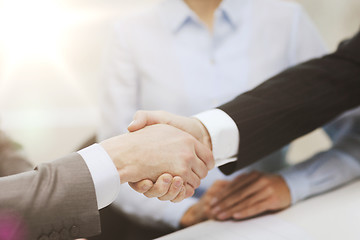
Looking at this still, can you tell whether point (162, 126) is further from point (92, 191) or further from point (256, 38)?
point (256, 38)

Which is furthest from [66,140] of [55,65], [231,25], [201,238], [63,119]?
[201,238]

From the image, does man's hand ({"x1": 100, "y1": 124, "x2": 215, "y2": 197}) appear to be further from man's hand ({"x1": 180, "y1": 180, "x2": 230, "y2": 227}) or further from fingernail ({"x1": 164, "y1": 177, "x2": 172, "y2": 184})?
man's hand ({"x1": 180, "y1": 180, "x2": 230, "y2": 227})

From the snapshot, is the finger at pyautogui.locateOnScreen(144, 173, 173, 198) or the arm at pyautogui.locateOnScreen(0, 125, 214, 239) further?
the finger at pyautogui.locateOnScreen(144, 173, 173, 198)

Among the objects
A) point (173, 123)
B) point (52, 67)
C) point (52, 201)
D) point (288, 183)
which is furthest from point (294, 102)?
point (52, 67)

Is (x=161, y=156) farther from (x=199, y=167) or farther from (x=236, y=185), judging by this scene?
(x=236, y=185)

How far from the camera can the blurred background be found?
117 cm

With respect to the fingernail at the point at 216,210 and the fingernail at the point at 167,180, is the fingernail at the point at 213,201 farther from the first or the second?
the fingernail at the point at 167,180

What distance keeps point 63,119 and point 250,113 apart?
91 centimetres

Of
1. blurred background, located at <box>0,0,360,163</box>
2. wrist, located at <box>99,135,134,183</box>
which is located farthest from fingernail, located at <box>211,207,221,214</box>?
blurred background, located at <box>0,0,360,163</box>

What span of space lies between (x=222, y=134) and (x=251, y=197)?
16cm

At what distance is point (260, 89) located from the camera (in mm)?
860

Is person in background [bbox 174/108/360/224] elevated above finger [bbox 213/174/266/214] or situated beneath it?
situated beneath

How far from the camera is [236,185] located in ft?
2.79

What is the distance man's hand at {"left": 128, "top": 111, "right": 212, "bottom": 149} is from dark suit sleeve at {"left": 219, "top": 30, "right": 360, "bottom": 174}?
0.06 meters
